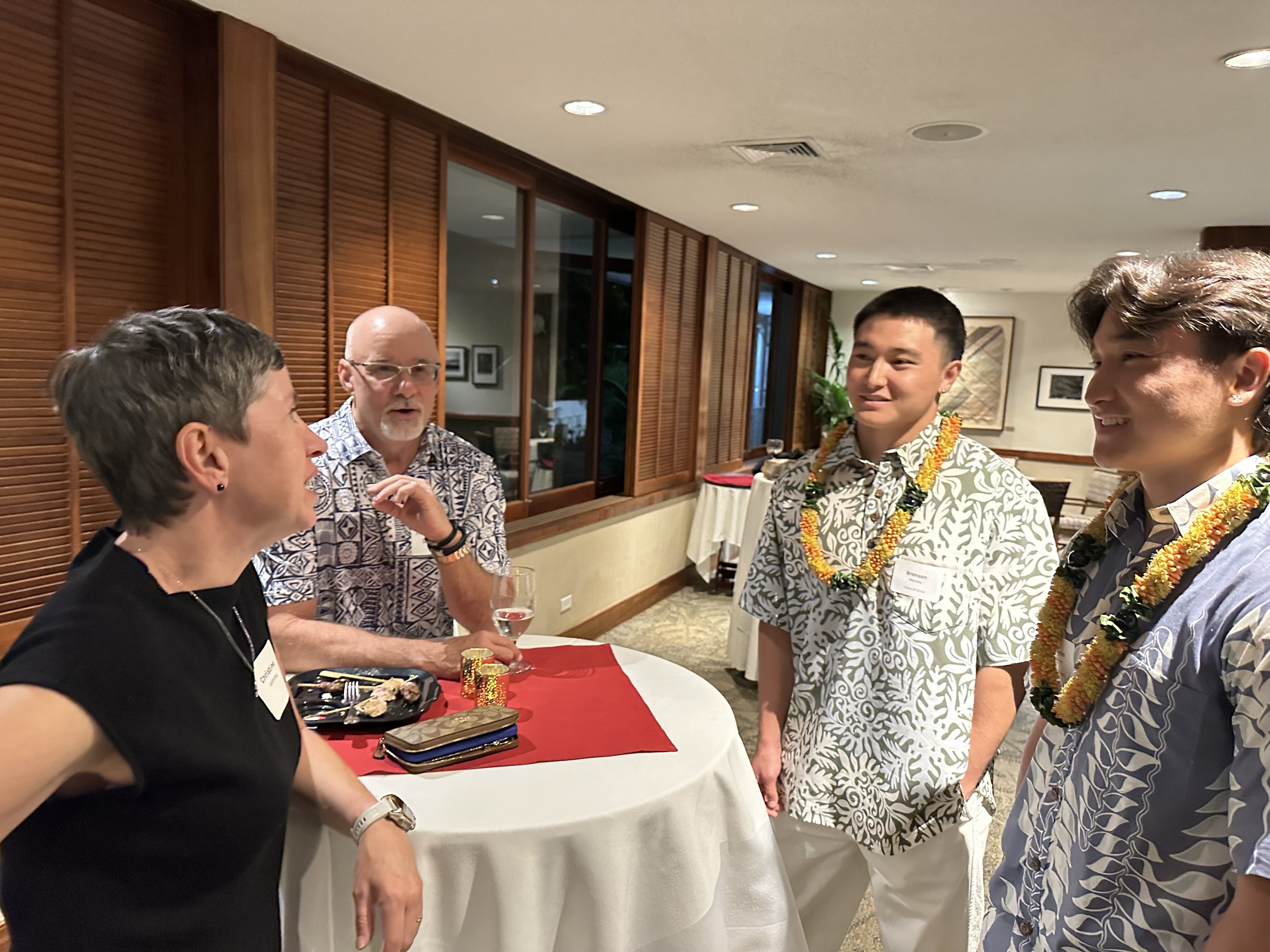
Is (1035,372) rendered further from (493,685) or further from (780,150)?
(493,685)

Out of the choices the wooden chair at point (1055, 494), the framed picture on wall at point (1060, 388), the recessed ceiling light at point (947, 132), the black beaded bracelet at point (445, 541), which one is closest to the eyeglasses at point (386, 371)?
the black beaded bracelet at point (445, 541)

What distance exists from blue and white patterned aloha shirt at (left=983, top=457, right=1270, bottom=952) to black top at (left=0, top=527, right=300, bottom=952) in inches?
41.1

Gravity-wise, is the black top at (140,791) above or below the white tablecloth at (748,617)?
above

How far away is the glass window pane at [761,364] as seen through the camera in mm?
7684

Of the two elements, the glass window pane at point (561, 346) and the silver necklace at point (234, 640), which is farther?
the glass window pane at point (561, 346)

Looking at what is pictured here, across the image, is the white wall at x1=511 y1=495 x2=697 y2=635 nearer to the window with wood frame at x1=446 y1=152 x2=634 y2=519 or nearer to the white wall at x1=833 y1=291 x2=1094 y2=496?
the window with wood frame at x1=446 y1=152 x2=634 y2=519

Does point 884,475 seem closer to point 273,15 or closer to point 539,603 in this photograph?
point 273,15

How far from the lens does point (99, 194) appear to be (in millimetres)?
2234

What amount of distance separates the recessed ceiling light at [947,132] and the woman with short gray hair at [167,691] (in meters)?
2.81

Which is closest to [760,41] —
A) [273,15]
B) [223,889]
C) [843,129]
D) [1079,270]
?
[843,129]

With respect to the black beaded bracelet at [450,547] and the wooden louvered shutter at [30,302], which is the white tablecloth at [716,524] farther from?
the wooden louvered shutter at [30,302]

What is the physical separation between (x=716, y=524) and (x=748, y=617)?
1563mm

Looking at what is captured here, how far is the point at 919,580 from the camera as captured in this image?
1657mm

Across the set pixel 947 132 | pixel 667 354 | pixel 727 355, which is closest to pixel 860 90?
pixel 947 132
